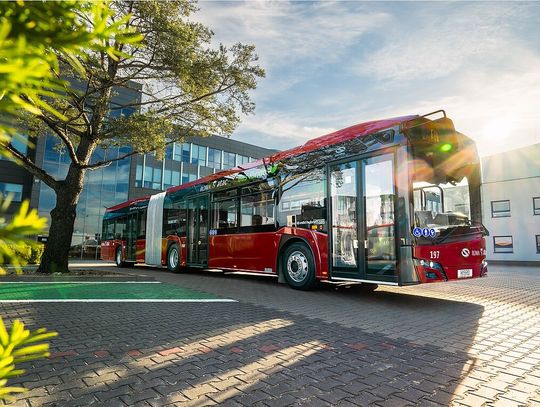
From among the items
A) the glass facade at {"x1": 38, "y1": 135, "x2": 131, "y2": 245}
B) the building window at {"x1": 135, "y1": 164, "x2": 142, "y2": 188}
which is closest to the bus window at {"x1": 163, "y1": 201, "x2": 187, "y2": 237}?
the glass facade at {"x1": 38, "y1": 135, "x2": 131, "y2": 245}

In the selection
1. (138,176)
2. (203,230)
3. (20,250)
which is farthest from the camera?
(138,176)

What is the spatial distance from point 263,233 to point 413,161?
4493 mm

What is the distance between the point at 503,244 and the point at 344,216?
25237 mm

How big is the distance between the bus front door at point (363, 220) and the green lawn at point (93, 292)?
2.94m

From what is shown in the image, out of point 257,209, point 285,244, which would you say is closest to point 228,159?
point 257,209

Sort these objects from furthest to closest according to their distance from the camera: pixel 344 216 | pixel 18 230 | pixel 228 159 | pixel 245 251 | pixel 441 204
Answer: pixel 228 159
pixel 245 251
pixel 344 216
pixel 441 204
pixel 18 230

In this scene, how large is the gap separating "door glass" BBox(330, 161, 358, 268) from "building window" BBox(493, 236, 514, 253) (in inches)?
983

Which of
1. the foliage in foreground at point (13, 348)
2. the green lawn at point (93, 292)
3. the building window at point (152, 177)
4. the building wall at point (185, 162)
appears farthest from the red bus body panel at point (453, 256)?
the building window at point (152, 177)

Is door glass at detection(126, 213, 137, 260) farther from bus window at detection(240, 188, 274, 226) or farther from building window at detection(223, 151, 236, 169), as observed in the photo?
building window at detection(223, 151, 236, 169)

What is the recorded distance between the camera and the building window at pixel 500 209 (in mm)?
27453

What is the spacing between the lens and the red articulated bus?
271 inches

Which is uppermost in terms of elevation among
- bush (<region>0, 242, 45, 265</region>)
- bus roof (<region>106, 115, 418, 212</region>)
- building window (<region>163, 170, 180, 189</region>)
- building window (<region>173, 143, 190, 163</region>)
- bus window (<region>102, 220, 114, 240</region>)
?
building window (<region>173, 143, 190, 163</region>)

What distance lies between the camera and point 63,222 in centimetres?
1213

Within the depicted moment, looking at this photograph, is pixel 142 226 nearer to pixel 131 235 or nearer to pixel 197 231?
pixel 131 235
